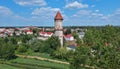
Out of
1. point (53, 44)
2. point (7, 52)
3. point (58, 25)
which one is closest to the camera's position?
point (7, 52)

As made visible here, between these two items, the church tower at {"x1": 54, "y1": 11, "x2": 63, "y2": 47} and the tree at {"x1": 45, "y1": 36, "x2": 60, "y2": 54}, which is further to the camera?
the church tower at {"x1": 54, "y1": 11, "x2": 63, "y2": 47}

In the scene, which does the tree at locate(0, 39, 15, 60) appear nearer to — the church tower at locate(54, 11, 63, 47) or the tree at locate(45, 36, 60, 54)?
the tree at locate(45, 36, 60, 54)

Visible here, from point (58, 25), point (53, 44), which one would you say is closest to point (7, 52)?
point (53, 44)

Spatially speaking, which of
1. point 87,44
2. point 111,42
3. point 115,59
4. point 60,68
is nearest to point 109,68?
point 115,59

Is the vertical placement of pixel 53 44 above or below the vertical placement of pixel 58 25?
below

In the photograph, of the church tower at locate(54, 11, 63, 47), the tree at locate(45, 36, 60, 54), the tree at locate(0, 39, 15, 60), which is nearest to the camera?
the tree at locate(0, 39, 15, 60)

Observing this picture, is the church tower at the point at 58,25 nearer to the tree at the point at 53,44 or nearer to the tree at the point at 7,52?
the tree at the point at 53,44

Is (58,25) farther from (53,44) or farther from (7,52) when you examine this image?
(7,52)

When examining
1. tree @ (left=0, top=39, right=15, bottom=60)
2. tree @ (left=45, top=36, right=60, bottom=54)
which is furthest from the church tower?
tree @ (left=0, top=39, right=15, bottom=60)

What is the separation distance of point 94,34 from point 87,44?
130cm

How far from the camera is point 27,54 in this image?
63906 millimetres

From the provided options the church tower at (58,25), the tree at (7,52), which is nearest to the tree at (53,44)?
the church tower at (58,25)

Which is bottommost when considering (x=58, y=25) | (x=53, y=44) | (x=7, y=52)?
(x=7, y=52)

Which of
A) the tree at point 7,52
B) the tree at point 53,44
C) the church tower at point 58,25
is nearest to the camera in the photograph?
the tree at point 7,52
